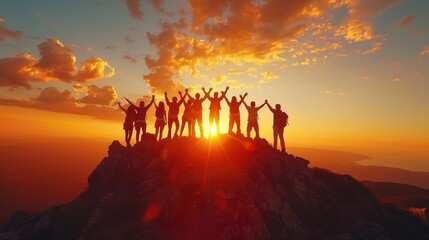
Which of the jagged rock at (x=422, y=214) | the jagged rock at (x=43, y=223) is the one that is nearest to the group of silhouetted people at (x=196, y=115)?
the jagged rock at (x=43, y=223)

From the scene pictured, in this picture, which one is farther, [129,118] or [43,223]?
[129,118]

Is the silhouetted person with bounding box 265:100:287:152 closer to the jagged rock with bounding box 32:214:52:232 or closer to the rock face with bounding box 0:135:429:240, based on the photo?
the rock face with bounding box 0:135:429:240

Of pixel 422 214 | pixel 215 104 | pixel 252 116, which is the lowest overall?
pixel 422 214

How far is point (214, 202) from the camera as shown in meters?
19.4

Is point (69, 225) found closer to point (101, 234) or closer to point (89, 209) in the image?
point (89, 209)

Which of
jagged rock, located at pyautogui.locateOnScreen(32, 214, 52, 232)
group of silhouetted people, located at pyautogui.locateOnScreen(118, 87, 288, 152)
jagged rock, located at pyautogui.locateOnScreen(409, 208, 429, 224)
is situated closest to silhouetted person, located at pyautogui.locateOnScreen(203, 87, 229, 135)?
group of silhouetted people, located at pyautogui.locateOnScreen(118, 87, 288, 152)

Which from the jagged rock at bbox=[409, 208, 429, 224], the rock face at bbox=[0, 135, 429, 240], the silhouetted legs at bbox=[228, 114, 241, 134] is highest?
the silhouetted legs at bbox=[228, 114, 241, 134]

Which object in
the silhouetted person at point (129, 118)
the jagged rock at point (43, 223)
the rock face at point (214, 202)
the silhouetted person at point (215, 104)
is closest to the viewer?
the rock face at point (214, 202)

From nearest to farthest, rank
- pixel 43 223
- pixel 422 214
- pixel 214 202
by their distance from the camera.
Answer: pixel 214 202 < pixel 43 223 < pixel 422 214

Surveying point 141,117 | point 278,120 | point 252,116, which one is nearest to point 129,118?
point 141,117

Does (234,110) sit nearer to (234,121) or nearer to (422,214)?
(234,121)

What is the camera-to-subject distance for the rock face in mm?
19078

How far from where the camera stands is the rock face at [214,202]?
19078 millimetres

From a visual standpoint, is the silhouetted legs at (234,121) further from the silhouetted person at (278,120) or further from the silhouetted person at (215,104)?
the silhouetted person at (278,120)
